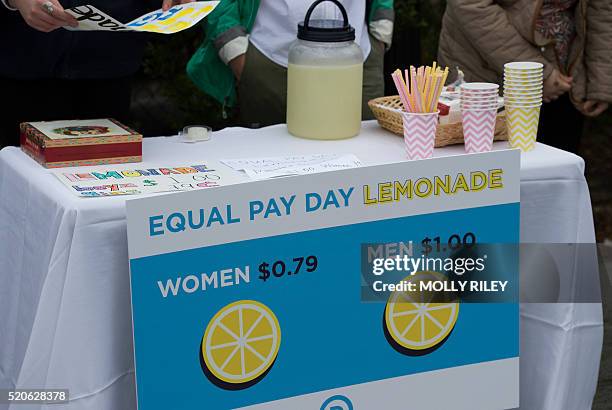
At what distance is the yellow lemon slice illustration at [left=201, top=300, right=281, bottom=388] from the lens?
80.9 inches

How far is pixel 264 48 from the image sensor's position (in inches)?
123

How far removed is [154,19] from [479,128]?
74 centimetres

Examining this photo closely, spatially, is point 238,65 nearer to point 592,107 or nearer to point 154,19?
point 154,19

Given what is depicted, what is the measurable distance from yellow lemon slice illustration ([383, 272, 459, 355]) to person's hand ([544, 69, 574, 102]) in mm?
1297

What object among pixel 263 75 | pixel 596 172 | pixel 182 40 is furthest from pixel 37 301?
pixel 596 172

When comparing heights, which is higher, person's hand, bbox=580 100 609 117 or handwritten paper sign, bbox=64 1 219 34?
handwritten paper sign, bbox=64 1 219 34

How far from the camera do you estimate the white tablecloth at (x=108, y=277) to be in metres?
2.00

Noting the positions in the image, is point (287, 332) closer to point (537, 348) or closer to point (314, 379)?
point (314, 379)

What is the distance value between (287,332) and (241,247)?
198 millimetres

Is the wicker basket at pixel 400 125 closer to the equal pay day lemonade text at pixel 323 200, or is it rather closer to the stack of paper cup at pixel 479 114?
the stack of paper cup at pixel 479 114

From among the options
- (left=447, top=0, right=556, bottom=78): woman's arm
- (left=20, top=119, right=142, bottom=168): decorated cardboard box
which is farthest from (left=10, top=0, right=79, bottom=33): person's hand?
(left=447, top=0, right=556, bottom=78): woman's arm

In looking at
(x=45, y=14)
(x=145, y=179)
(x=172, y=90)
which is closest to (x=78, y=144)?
(x=145, y=179)
